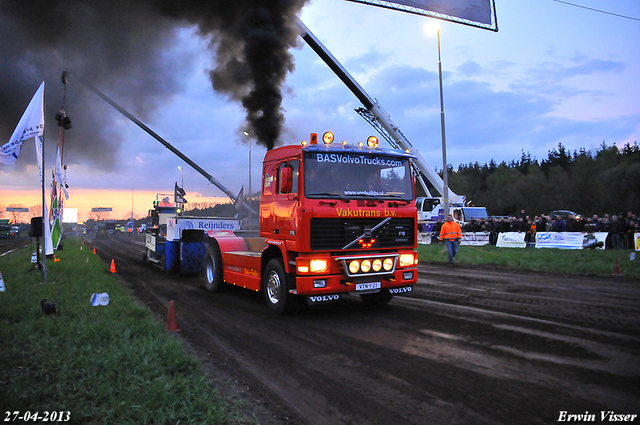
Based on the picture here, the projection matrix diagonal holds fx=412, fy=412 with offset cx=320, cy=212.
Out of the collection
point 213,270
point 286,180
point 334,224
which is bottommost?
point 213,270

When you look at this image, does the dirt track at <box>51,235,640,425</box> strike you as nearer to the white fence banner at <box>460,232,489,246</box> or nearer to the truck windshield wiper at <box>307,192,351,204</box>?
the truck windshield wiper at <box>307,192,351,204</box>

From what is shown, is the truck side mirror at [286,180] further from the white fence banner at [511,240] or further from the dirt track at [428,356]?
the white fence banner at [511,240]

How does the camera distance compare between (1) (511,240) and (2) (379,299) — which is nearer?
(2) (379,299)

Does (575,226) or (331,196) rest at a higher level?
(331,196)

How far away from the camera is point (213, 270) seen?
414 inches

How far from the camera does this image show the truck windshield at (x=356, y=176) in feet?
22.9

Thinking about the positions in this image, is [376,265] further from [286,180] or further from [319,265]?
[286,180]

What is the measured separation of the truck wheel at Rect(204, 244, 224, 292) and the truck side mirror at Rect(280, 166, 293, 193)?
3810mm

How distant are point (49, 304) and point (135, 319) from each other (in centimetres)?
165

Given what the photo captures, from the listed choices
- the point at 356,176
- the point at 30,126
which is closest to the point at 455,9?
the point at 356,176

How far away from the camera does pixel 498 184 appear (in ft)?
228

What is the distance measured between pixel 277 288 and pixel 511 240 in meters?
17.1

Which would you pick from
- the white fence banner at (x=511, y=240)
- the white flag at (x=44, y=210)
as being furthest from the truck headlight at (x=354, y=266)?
the white fence banner at (x=511, y=240)

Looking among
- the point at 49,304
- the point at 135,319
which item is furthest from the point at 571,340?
the point at 49,304
